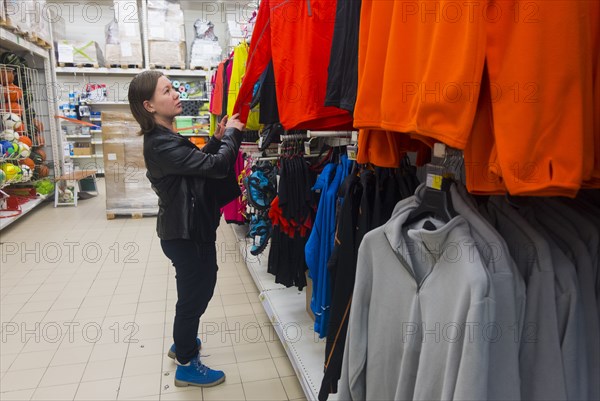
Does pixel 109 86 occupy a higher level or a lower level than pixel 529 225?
higher

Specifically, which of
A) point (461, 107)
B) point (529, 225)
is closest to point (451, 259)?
point (529, 225)

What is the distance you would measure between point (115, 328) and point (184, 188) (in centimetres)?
161

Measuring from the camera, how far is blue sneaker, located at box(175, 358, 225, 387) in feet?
7.95

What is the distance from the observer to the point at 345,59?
139cm

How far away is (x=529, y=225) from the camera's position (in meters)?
1.00

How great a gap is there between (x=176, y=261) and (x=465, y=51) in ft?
6.24

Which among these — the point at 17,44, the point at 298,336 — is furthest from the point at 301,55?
the point at 17,44

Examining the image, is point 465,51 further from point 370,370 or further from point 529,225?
point 370,370

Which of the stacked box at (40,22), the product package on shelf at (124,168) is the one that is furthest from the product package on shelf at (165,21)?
the product package on shelf at (124,168)

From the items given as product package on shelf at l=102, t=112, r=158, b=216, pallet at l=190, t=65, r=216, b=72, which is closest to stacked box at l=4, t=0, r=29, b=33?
product package on shelf at l=102, t=112, r=158, b=216

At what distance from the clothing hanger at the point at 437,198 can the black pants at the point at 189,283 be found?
1.41 meters

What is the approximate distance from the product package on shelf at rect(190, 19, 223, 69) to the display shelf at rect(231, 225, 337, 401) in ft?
22.0

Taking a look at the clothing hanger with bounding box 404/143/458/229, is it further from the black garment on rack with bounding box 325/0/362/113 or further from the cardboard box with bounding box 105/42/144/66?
the cardboard box with bounding box 105/42/144/66

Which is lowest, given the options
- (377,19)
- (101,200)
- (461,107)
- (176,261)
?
(101,200)
